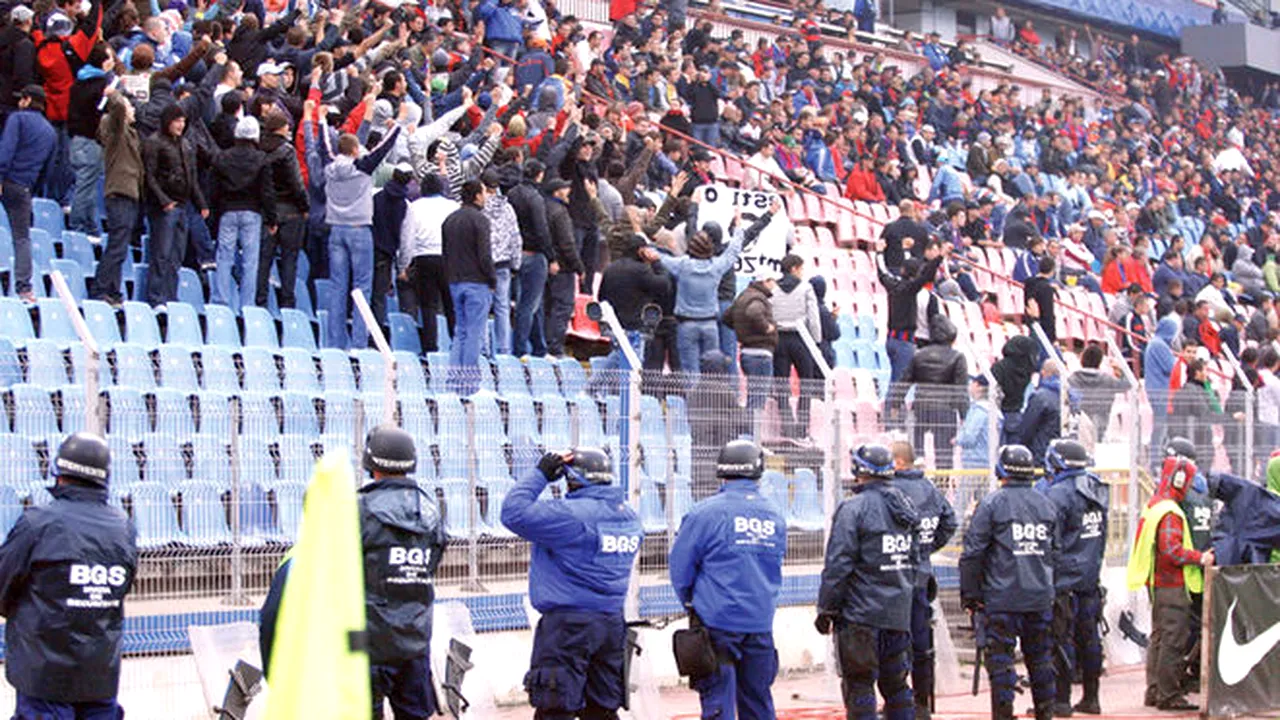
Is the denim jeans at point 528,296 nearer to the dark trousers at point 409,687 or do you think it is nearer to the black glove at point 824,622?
the black glove at point 824,622

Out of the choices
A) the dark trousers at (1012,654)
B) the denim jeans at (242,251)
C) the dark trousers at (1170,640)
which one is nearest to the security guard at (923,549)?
the dark trousers at (1012,654)

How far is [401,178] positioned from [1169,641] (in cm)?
684

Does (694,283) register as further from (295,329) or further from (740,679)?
(740,679)

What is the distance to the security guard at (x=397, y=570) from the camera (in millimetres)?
8945

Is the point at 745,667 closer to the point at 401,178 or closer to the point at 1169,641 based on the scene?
the point at 1169,641

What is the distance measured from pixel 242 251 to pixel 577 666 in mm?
6183

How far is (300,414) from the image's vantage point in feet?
38.7

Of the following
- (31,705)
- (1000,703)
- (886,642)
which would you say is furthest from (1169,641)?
(31,705)

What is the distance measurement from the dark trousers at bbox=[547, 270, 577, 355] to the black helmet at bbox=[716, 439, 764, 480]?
595 cm

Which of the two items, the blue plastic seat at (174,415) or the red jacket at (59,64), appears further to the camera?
the red jacket at (59,64)

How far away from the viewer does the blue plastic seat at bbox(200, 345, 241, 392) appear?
12.5 m

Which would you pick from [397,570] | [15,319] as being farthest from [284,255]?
[397,570]

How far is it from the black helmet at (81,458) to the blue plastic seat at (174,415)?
111 inches

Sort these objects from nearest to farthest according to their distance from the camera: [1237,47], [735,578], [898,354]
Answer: [735,578]
[898,354]
[1237,47]
